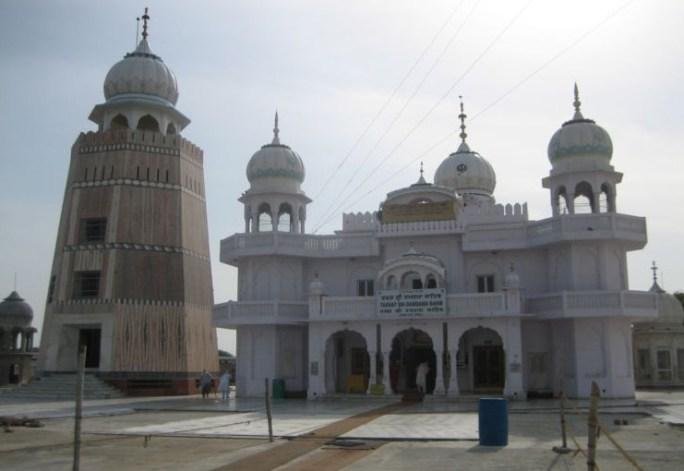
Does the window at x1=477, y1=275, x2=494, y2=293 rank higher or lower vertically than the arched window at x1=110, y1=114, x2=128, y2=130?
lower

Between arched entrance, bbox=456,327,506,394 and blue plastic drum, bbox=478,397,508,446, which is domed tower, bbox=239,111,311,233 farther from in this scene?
blue plastic drum, bbox=478,397,508,446

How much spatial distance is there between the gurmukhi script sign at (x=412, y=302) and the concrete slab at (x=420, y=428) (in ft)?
25.8

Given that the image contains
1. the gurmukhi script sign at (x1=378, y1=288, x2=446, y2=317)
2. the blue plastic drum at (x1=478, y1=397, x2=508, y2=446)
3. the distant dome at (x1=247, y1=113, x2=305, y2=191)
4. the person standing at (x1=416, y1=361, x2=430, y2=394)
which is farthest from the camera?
the distant dome at (x1=247, y1=113, x2=305, y2=191)

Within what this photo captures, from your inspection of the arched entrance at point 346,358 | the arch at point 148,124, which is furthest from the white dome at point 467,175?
the arch at point 148,124

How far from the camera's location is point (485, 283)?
105ft

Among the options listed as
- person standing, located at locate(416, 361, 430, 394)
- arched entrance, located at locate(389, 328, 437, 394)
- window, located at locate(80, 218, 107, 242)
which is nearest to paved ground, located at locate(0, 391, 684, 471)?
person standing, located at locate(416, 361, 430, 394)

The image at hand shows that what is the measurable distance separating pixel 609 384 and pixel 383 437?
16138mm

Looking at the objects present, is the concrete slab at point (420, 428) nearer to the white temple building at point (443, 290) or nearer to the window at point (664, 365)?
the white temple building at point (443, 290)

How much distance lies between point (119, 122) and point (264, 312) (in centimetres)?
1471

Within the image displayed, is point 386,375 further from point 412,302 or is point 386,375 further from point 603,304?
point 603,304

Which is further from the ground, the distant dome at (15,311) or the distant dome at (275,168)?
the distant dome at (275,168)

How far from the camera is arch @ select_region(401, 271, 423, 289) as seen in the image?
1208 inches

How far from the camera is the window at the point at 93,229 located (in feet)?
119

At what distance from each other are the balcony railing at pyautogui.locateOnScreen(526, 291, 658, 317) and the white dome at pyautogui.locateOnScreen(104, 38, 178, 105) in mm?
22533
